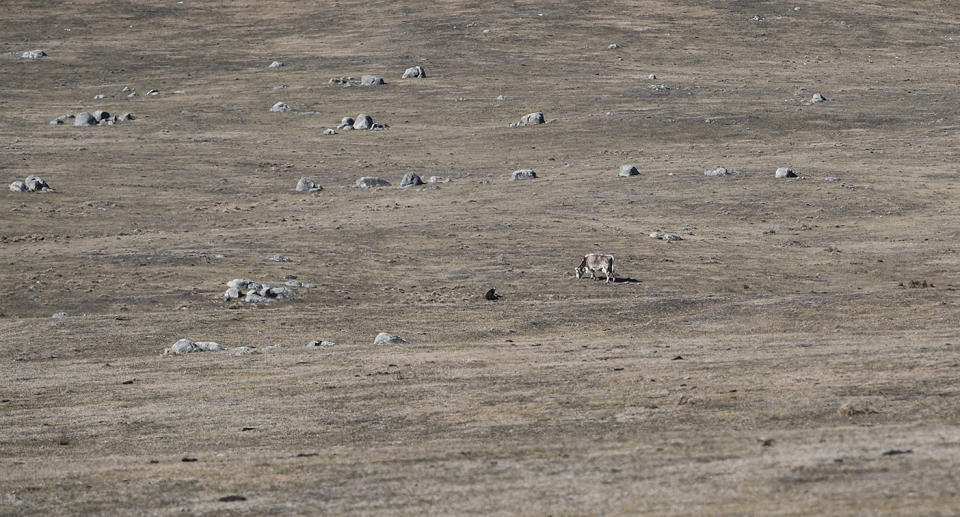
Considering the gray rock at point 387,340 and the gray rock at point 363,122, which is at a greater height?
the gray rock at point 387,340

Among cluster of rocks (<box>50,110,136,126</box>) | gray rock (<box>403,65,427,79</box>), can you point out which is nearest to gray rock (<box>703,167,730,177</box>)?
gray rock (<box>403,65,427,79</box>)

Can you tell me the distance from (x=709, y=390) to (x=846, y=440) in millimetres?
5963

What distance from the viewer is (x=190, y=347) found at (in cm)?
3825

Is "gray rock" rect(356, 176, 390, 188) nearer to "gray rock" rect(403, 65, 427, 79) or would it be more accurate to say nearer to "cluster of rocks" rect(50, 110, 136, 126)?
"cluster of rocks" rect(50, 110, 136, 126)

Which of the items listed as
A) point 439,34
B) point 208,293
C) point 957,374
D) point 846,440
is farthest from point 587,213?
point 439,34

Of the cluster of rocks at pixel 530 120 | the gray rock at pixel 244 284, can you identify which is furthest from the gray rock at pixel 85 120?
the gray rock at pixel 244 284

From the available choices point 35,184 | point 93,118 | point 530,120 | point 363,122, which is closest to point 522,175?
point 530,120

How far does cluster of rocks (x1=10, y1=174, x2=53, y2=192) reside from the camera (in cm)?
7225

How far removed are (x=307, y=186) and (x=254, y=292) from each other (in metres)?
27.4

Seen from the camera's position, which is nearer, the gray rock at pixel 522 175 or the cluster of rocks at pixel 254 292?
the cluster of rocks at pixel 254 292

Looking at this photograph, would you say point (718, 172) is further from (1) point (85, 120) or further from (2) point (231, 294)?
(1) point (85, 120)

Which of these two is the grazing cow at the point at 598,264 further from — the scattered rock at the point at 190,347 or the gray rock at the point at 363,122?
the gray rock at the point at 363,122

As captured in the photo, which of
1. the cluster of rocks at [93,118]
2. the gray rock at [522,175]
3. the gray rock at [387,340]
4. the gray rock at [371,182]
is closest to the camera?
the gray rock at [387,340]

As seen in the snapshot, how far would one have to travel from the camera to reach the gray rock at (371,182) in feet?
246
